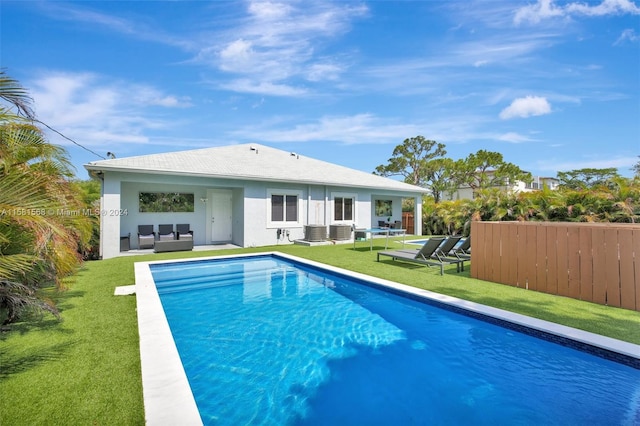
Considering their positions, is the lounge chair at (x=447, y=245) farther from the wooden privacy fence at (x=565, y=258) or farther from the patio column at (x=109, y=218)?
the patio column at (x=109, y=218)

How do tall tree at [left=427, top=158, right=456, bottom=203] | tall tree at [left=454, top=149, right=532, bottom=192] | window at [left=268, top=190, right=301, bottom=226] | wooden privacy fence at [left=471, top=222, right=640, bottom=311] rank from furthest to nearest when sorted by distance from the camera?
tall tree at [left=427, top=158, right=456, bottom=203] < tall tree at [left=454, top=149, right=532, bottom=192] < window at [left=268, top=190, right=301, bottom=226] < wooden privacy fence at [left=471, top=222, right=640, bottom=311]

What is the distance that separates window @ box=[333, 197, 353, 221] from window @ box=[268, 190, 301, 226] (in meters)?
2.78

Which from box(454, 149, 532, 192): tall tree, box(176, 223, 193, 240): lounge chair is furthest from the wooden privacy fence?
box(454, 149, 532, 192): tall tree

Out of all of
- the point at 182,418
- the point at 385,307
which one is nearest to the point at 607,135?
the point at 385,307

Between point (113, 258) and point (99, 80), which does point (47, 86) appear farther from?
point (113, 258)

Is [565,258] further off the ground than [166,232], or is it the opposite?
[166,232]

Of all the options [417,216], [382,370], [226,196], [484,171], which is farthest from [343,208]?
[484,171]

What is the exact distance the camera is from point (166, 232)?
1583cm

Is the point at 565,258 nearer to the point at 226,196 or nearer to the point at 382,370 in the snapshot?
the point at 382,370

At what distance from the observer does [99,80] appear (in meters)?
14.9

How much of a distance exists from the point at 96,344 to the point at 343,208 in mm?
16517

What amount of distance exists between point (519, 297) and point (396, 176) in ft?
146

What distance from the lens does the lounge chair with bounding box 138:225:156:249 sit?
14961 mm

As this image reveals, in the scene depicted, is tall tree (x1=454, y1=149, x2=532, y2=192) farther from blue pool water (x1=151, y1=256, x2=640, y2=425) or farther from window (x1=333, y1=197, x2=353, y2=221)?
blue pool water (x1=151, y1=256, x2=640, y2=425)
